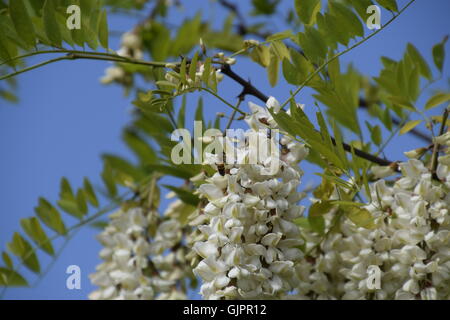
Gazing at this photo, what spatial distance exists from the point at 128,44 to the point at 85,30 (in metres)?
0.98

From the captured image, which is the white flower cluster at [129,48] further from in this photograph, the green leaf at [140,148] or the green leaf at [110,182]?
the green leaf at [110,182]

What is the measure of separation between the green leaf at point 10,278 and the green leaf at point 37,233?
0.06 meters

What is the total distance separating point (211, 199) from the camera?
33.1 inches

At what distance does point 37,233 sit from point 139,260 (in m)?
0.19

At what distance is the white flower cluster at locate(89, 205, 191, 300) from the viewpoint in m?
1.13

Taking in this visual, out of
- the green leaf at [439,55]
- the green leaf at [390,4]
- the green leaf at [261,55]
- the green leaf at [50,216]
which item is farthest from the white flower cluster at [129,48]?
the green leaf at [390,4]

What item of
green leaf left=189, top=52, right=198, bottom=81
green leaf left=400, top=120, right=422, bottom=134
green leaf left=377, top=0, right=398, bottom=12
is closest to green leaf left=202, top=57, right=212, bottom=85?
green leaf left=189, top=52, right=198, bottom=81

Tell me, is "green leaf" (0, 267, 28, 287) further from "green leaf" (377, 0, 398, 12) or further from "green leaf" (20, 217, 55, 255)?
"green leaf" (377, 0, 398, 12)

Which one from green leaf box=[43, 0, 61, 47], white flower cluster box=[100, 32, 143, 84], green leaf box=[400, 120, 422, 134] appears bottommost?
green leaf box=[400, 120, 422, 134]

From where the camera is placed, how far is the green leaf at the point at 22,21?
846mm

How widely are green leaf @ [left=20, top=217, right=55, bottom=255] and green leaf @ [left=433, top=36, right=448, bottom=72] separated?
744mm

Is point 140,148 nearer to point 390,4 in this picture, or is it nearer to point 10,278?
point 10,278
